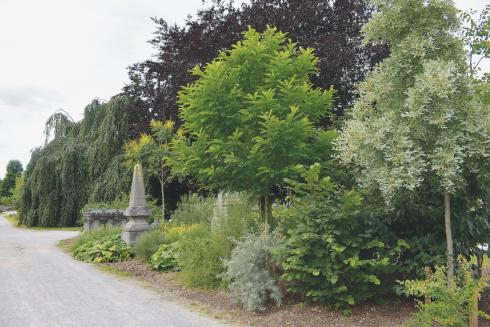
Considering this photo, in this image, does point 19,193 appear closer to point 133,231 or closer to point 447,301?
point 133,231

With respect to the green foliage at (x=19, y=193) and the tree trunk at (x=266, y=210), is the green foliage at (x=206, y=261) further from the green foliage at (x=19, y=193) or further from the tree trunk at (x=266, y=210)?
the green foliage at (x=19, y=193)

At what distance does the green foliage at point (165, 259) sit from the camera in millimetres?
9008

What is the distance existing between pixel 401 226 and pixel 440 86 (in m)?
2.01

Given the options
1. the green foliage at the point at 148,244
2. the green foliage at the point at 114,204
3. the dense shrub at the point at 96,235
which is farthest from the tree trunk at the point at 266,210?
the green foliage at the point at 114,204

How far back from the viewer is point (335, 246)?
16.5 ft

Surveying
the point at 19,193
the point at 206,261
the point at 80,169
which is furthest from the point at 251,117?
the point at 19,193

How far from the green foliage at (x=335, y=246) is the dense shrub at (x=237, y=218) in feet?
4.85

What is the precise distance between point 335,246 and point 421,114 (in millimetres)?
1737

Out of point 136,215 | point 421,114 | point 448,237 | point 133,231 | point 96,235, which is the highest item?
point 421,114

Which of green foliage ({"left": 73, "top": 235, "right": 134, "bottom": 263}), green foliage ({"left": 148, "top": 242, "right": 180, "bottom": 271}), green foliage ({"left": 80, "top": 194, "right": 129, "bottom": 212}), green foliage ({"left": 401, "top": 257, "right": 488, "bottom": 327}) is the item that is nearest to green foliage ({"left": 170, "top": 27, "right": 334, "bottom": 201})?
green foliage ({"left": 401, "top": 257, "right": 488, "bottom": 327})

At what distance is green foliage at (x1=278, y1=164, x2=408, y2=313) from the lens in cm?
518

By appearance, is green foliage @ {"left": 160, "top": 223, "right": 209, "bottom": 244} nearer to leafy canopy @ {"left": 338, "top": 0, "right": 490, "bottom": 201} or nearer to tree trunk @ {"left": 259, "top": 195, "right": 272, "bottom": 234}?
tree trunk @ {"left": 259, "top": 195, "right": 272, "bottom": 234}

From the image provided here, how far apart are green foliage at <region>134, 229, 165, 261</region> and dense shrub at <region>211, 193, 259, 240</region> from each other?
9.16 ft

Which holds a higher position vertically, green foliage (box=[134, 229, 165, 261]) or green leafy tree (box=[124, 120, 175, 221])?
green leafy tree (box=[124, 120, 175, 221])
